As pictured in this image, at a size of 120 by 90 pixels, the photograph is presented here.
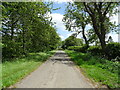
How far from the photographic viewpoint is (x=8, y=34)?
1825 centimetres

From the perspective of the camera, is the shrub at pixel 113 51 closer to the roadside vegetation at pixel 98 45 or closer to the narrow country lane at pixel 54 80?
the roadside vegetation at pixel 98 45

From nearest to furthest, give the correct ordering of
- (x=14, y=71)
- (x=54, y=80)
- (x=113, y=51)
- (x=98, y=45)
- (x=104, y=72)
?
(x=54, y=80), (x=104, y=72), (x=14, y=71), (x=113, y=51), (x=98, y=45)

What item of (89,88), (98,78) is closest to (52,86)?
(89,88)

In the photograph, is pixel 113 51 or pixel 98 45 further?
pixel 98 45

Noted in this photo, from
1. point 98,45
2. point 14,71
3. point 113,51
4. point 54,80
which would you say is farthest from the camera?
point 98,45

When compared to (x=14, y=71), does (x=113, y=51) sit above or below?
above

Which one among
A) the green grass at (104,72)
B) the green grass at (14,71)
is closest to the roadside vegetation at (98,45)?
the green grass at (104,72)

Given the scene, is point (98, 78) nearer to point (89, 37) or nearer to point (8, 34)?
point (8, 34)

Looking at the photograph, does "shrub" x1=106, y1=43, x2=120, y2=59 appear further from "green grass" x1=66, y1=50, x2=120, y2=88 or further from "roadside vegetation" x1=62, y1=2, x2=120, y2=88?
"green grass" x1=66, y1=50, x2=120, y2=88

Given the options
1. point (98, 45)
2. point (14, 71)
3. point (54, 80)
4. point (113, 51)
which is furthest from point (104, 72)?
point (98, 45)

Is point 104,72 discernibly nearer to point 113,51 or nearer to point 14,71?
point 14,71

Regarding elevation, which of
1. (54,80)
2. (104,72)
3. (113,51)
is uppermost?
(113,51)

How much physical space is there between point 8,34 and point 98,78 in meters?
13.5

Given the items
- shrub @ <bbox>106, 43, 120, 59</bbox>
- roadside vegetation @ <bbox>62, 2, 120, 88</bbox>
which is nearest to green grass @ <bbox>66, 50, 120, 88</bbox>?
roadside vegetation @ <bbox>62, 2, 120, 88</bbox>
